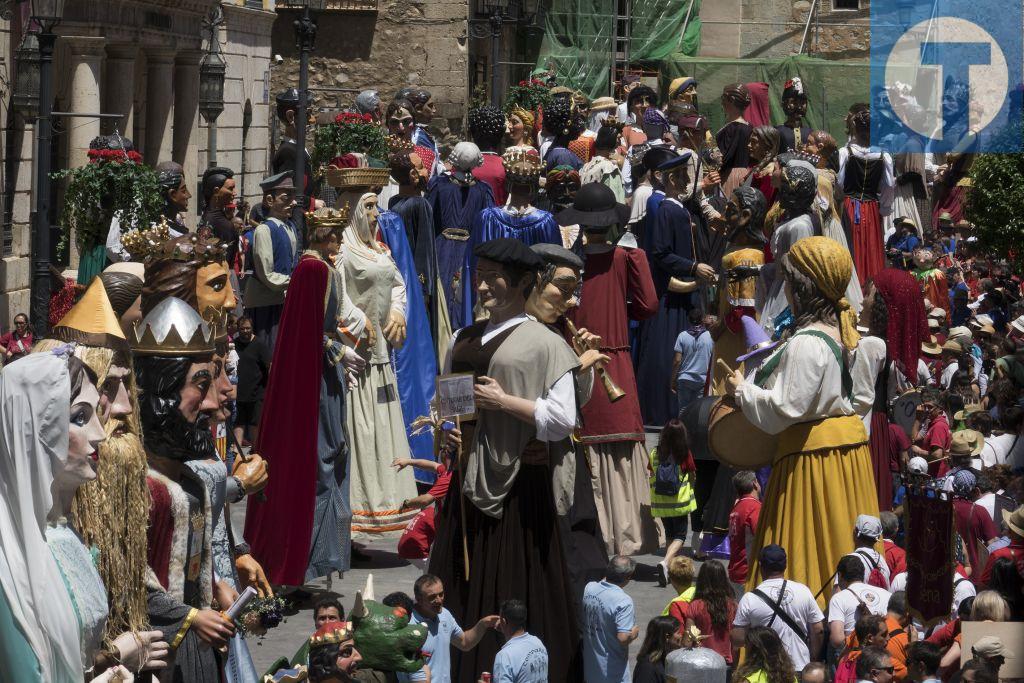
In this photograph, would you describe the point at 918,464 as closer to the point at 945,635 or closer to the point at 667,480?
the point at 667,480

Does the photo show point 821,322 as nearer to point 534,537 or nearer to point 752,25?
point 534,537

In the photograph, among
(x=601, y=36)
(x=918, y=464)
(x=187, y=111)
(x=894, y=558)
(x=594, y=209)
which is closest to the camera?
(x=894, y=558)

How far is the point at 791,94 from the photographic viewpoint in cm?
1748

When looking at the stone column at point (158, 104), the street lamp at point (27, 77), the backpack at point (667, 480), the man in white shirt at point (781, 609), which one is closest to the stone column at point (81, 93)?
the street lamp at point (27, 77)

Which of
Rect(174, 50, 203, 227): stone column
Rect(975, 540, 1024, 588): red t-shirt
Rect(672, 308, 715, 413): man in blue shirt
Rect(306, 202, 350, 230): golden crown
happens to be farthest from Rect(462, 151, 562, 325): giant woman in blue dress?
Rect(174, 50, 203, 227): stone column

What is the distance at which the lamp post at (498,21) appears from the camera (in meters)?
24.9

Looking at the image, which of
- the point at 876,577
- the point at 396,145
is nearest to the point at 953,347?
the point at 396,145

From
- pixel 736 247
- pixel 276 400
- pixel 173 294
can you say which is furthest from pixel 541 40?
pixel 173 294

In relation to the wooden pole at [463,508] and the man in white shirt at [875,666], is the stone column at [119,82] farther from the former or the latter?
the man in white shirt at [875,666]

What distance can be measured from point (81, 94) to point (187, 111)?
6.44 m

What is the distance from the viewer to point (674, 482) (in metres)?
10.3

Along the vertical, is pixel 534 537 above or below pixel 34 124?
below

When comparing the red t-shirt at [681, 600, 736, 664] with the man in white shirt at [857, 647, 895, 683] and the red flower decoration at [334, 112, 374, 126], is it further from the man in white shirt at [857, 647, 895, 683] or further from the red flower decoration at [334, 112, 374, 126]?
the red flower decoration at [334, 112, 374, 126]

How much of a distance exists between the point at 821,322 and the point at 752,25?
33.0 meters
